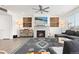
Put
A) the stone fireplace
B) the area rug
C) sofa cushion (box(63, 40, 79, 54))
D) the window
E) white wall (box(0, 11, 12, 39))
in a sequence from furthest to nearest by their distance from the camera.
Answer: the window → the stone fireplace → white wall (box(0, 11, 12, 39)) → the area rug → sofa cushion (box(63, 40, 79, 54))

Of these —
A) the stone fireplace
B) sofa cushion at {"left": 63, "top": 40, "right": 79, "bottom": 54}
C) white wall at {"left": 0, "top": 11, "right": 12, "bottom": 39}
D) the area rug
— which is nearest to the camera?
sofa cushion at {"left": 63, "top": 40, "right": 79, "bottom": 54}

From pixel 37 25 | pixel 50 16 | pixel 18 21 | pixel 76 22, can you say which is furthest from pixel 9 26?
pixel 76 22

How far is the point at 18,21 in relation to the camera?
40.4 feet

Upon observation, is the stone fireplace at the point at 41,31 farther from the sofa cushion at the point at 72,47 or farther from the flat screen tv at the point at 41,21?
the sofa cushion at the point at 72,47

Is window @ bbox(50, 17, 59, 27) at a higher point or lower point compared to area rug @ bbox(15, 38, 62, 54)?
higher

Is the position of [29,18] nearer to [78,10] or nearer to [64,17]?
[64,17]

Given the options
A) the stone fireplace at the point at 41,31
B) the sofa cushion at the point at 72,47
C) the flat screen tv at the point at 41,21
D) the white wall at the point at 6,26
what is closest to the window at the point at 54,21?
the flat screen tv at the point at 41,21

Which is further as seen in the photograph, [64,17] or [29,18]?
A: [29,18]

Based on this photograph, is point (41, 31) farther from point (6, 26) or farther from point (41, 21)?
point (6, 26)

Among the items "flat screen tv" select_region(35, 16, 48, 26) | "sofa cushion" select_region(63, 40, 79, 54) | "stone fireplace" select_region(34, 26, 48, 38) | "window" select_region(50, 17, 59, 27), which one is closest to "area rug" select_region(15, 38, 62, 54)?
"sofa cushion" select_region(63, 40, 79, 54)

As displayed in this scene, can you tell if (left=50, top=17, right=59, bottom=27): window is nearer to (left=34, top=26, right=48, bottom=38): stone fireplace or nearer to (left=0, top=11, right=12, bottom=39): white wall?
(left=34, top=26, right=48, bottom=38): stone fireplace

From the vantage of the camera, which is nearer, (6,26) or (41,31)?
(6,26)

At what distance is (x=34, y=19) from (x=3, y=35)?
3813 mm

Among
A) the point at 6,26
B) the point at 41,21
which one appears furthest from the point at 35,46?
the point at 41,21
